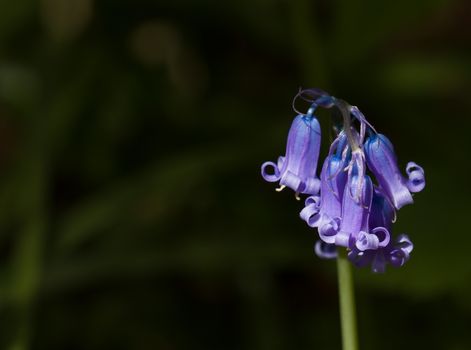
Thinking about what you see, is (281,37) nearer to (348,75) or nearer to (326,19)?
(348,75)

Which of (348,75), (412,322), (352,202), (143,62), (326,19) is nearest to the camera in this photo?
(352,202)

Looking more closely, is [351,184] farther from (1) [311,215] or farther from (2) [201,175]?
(2) [201,175]

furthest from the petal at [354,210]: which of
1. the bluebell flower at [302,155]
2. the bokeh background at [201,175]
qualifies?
the bokeh background at [201,175]

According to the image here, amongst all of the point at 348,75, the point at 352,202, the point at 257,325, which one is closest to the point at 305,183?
the point at 352,202

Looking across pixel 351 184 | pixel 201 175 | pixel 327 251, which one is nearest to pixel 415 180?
pixel 351 184

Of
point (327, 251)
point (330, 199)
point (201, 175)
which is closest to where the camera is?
point (330, 199)
